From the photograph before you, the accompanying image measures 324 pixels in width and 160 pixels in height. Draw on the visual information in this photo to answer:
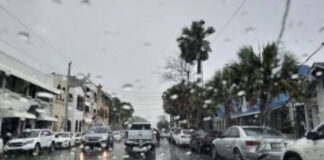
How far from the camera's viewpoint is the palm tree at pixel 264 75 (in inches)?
613

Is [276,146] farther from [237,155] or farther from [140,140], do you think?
[140,140]

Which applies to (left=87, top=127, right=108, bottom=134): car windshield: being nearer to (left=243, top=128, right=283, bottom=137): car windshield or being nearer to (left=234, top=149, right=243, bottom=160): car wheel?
(left=234, top=149, right=243, bottom=160): car wheel

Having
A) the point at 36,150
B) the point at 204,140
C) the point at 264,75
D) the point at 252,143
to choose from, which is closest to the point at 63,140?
the point at 36,150

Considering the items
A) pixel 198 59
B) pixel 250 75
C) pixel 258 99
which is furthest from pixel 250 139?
pixel 198 59

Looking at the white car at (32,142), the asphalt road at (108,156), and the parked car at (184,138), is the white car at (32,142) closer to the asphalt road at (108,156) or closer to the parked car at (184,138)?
the asphalt road at (108,156)

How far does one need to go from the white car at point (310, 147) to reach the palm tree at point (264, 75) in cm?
799

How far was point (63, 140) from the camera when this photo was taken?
86.4 feet

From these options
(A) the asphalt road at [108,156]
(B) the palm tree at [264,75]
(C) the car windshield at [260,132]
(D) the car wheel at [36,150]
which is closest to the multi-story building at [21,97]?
(D) the car wheel at [36,150]

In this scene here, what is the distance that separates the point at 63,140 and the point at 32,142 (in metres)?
6.29

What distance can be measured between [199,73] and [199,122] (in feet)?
18.8

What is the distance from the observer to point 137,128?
21.3m

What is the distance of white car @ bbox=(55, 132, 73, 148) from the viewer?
25719 mm

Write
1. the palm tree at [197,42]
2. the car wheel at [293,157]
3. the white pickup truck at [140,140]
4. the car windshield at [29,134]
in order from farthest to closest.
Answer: the palm tree at [197,42] → the car windshield at [29,134] → the white pickup truck at [140,140] → the car wheel at [293,157]

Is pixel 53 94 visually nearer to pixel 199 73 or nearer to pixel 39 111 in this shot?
pixel 39 111
